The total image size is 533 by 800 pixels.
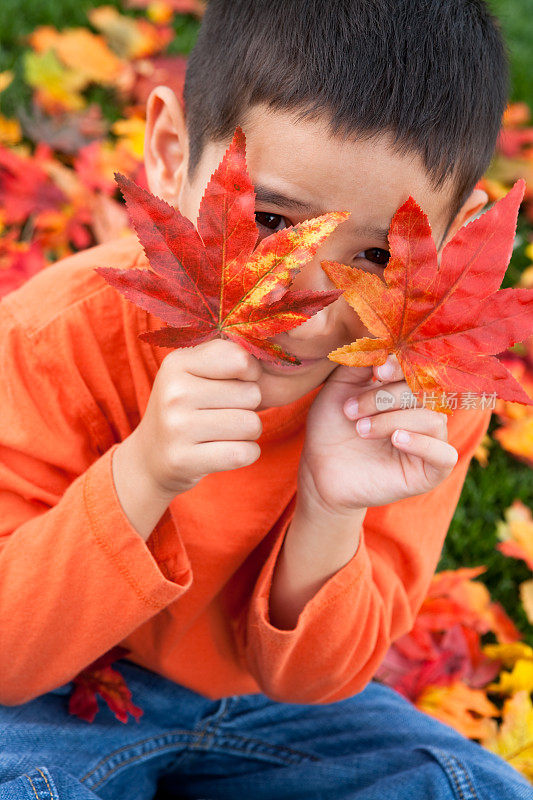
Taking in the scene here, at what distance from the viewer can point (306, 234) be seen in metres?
0.75

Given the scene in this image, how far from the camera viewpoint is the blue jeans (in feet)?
3.82

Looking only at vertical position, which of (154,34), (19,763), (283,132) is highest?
(283,132)

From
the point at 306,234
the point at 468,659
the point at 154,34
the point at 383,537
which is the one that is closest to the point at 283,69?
the point at 306,234

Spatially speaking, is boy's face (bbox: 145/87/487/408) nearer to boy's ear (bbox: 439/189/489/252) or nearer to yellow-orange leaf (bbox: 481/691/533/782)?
boy's ear (bbox: 439/189/489/252)

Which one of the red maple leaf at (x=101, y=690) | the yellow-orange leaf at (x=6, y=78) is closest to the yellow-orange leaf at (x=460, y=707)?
the red maple leaf at (x=101, y=690)

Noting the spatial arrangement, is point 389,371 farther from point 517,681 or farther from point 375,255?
point 517,681

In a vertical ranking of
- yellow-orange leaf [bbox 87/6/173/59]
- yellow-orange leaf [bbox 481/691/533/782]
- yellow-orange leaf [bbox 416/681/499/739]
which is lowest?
yellow-orange leaf [bbox 416/681/499/739]

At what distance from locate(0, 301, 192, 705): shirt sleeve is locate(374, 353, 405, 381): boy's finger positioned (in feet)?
1.19

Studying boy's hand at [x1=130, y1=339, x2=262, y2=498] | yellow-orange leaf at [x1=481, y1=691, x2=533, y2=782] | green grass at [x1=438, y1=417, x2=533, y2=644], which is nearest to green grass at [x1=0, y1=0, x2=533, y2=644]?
green grass at [x1=438, y1=417, x2=533, y2=644]

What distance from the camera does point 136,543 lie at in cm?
99

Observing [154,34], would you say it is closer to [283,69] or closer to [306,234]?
[283,69]

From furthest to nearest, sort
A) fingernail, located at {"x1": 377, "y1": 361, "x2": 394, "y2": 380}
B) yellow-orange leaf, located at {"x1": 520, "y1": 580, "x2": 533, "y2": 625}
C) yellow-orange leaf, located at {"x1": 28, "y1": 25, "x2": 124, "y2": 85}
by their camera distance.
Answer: yellow-orange leaf, located at {"x1": 28, "y1": 25, "x2": 124, "y2": 85} < yellow-orange leaf, located at {"x1": 520, "y1": 580, "x2": 533, "y2": 625} < fingernail, located at {"x1": 377, "y1": 361, "x2": 394, "y2": 380}

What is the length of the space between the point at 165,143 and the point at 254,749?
1.01 meters

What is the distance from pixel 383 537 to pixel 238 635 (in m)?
0.30
